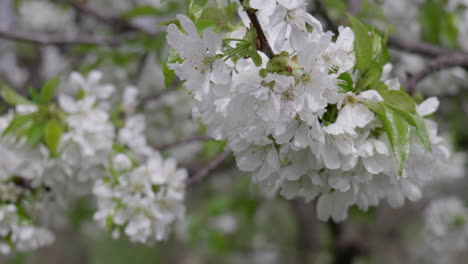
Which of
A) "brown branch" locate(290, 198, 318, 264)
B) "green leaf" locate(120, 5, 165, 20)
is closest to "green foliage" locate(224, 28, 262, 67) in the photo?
"green leaf" locate(120, 5, 165, 20)

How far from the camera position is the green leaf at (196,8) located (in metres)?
1.00

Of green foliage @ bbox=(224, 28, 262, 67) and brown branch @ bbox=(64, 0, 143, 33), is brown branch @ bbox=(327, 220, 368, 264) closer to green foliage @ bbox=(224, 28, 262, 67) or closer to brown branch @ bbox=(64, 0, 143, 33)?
brown branch @ bbox=(64, 0, 143, 33)

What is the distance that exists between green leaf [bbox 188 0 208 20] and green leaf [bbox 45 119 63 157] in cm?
89

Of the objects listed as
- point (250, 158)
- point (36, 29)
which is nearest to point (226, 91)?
point (250, 158)

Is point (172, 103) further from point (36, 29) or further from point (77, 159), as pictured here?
point (36, 29)

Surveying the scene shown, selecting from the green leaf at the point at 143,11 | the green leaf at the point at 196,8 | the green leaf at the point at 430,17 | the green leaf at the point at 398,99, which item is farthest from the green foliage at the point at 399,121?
the green leaf at the point at 143,11

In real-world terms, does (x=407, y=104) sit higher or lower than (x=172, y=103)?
higher

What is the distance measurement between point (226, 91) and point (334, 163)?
277 mm

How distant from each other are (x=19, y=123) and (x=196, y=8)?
997mm

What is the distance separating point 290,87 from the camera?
93cm

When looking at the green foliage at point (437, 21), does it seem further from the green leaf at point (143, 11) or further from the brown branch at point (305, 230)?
the brown branch at point (305, 230)

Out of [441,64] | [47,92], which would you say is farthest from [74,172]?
[441,64]

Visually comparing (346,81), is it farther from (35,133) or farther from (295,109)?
(35,133)

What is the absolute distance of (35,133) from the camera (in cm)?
170
